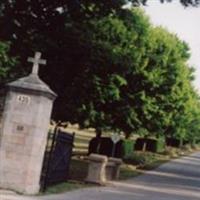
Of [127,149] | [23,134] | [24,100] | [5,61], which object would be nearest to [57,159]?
[23,134]

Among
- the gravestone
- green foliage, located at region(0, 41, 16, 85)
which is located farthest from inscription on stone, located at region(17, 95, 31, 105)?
green foliage, located at region(0, 41, 16, 85)

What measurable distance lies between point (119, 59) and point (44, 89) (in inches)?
648

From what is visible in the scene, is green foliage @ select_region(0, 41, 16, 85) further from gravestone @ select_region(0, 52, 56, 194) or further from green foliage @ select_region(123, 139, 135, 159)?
green foliage @ select_region(123, 139, 135, 159)

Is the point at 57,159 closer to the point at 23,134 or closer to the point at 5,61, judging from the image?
the point at 23,134

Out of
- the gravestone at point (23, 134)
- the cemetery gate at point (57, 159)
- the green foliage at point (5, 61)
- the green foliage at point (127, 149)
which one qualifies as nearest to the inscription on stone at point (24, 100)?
the gravestone at point (23, 134)

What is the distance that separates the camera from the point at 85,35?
32.1 m

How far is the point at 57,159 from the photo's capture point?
934 inches

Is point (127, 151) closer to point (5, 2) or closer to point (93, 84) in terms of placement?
point (93, 84)

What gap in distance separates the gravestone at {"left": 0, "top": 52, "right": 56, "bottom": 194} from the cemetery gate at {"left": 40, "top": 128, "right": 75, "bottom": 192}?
6.37 ft

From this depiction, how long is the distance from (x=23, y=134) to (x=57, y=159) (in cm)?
497

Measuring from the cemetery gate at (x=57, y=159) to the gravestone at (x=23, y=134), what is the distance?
194 centimetres

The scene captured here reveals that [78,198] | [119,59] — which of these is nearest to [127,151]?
[119,59]

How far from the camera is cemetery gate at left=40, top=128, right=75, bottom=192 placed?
71.8 feet

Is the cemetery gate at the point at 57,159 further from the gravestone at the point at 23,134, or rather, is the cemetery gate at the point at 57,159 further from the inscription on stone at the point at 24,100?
the inscription on stone at the point at 24,100
